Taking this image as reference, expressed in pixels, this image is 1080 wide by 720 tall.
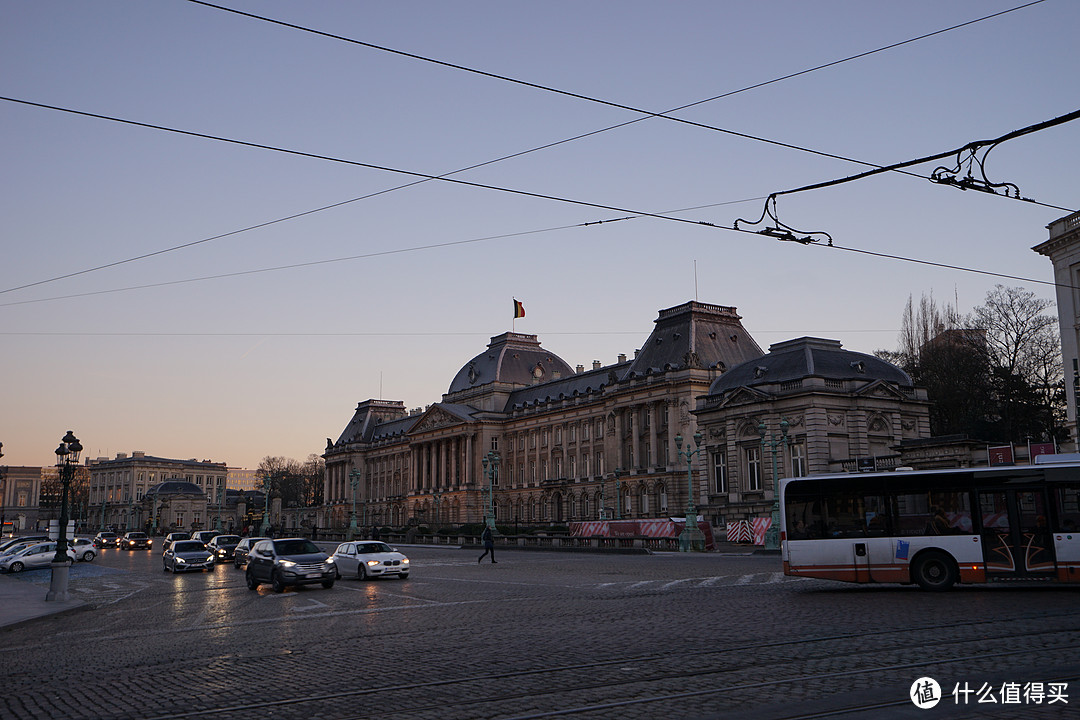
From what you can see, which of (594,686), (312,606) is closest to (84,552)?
(312,606)

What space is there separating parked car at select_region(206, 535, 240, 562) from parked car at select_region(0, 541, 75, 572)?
23.3 ft

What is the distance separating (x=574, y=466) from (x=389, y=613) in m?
85.6

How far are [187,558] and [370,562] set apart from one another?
13497 mm

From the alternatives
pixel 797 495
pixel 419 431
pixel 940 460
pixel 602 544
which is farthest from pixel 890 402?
pixel 419 431

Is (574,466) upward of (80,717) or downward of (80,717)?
upward

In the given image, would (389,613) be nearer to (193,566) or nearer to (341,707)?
(341,707)

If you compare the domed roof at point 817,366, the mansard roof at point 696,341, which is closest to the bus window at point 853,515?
the domed roof at point 817,366

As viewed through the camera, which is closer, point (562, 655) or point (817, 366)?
point (562, 655)

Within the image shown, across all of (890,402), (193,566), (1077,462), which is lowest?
(193,566)

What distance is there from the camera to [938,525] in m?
21.9

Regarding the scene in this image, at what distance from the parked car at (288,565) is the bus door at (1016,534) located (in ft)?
61.0

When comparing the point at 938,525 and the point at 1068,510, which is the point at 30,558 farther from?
the point at 1068,510

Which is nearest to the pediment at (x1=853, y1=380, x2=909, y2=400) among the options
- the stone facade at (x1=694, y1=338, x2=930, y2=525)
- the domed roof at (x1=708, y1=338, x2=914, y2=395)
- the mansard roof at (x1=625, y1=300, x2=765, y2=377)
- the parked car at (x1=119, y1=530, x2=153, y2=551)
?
the stone facade at (x1=694, y1=338, x2=930, y2=525)

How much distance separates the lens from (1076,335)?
159 feet
